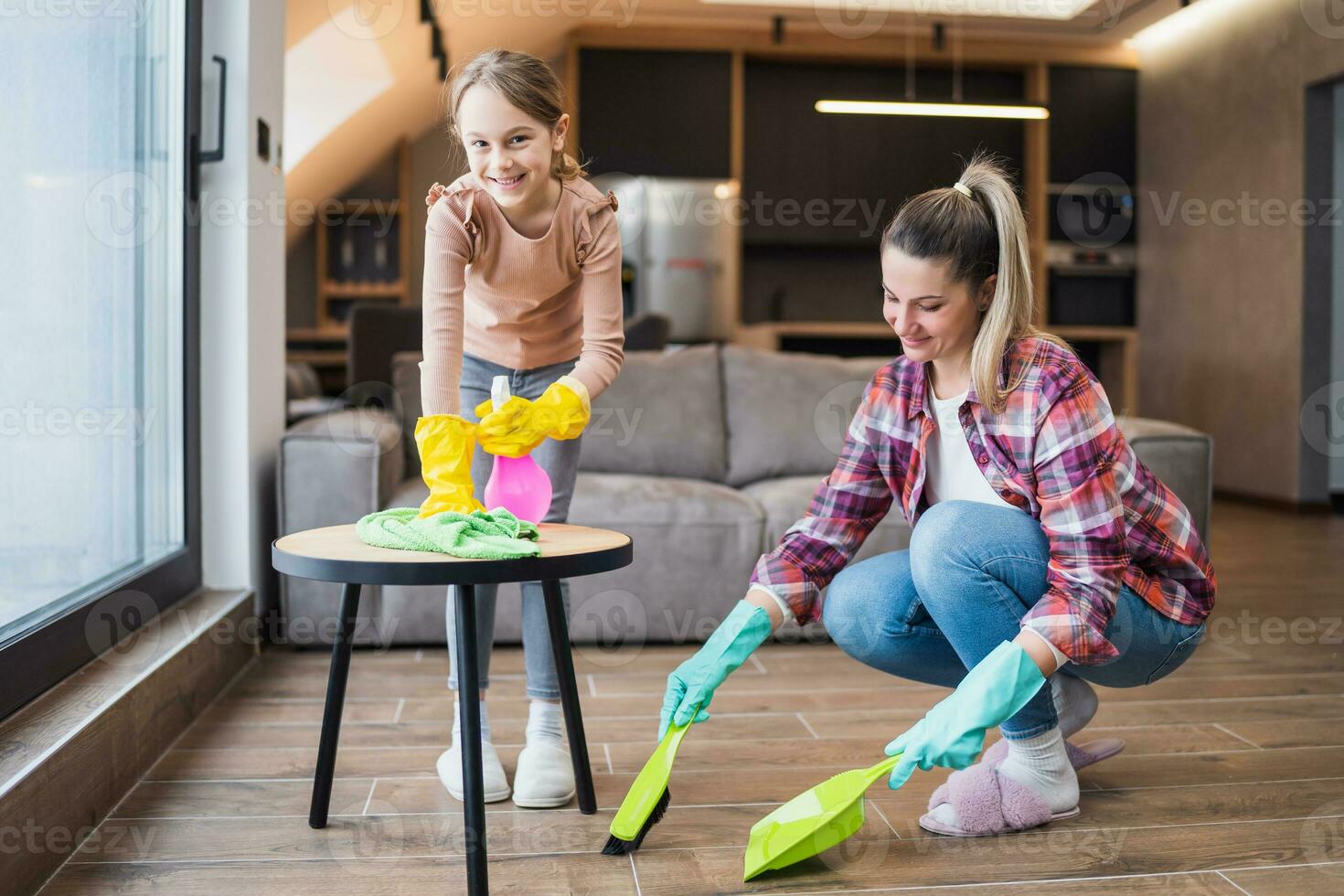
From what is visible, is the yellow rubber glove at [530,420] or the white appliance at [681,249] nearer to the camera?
the yellow rubber glove at [530,420]

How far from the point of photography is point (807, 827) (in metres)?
1.25

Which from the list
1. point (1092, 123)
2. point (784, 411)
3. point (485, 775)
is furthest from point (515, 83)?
point (1092, 123)

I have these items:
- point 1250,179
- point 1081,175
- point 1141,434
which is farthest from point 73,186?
point 1081,175

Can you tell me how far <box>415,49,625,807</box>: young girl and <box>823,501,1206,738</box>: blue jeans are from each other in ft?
1.44

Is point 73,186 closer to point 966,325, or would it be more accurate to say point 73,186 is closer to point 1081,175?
point 966,325

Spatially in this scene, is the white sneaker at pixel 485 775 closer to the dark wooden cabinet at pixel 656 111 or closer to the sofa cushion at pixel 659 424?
the sofa cushion at pixel 659 424

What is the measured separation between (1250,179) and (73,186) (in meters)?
5.43

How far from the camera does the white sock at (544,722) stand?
1.56 m

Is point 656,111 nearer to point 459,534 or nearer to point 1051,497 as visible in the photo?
point 1051,497

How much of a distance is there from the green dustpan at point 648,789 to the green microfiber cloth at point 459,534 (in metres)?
0.29

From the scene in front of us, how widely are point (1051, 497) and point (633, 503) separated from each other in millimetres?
1348

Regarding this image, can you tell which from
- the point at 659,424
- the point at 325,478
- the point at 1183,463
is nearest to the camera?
the point at 325,478

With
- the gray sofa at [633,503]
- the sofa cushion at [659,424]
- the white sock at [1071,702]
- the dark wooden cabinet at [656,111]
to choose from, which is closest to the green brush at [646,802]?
the white sock at [1071,702]

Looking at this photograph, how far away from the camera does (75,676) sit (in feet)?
5.24
